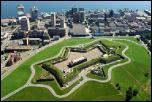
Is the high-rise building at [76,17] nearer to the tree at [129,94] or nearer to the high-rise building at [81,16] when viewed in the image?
the high-rise building at [81,16]

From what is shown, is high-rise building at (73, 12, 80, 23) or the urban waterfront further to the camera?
high-rise building at (73, 12, 80, 23)

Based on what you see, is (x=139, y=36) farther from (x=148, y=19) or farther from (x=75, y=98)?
(x=75, y=98)

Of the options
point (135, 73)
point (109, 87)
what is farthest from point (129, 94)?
point (135, 73)

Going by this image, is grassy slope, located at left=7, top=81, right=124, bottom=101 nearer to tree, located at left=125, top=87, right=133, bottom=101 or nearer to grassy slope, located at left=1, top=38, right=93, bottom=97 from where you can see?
tree, located at left=125, top=87, right=133, bottom=101

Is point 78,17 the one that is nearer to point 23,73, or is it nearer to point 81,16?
point 81,16

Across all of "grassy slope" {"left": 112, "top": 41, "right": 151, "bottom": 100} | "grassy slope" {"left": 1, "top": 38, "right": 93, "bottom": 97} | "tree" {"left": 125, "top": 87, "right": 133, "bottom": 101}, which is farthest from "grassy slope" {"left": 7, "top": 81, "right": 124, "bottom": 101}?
"grassy slope" {"left": 1, "top": 38, "right": 93, "bottom": 97}

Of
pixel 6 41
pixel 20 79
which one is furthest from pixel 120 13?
pixel 20 79

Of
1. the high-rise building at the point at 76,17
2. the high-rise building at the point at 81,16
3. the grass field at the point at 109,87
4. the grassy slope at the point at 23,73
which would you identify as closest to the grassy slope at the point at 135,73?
the grass field at the point at 109,87

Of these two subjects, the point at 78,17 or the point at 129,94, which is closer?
the point at 129,94
